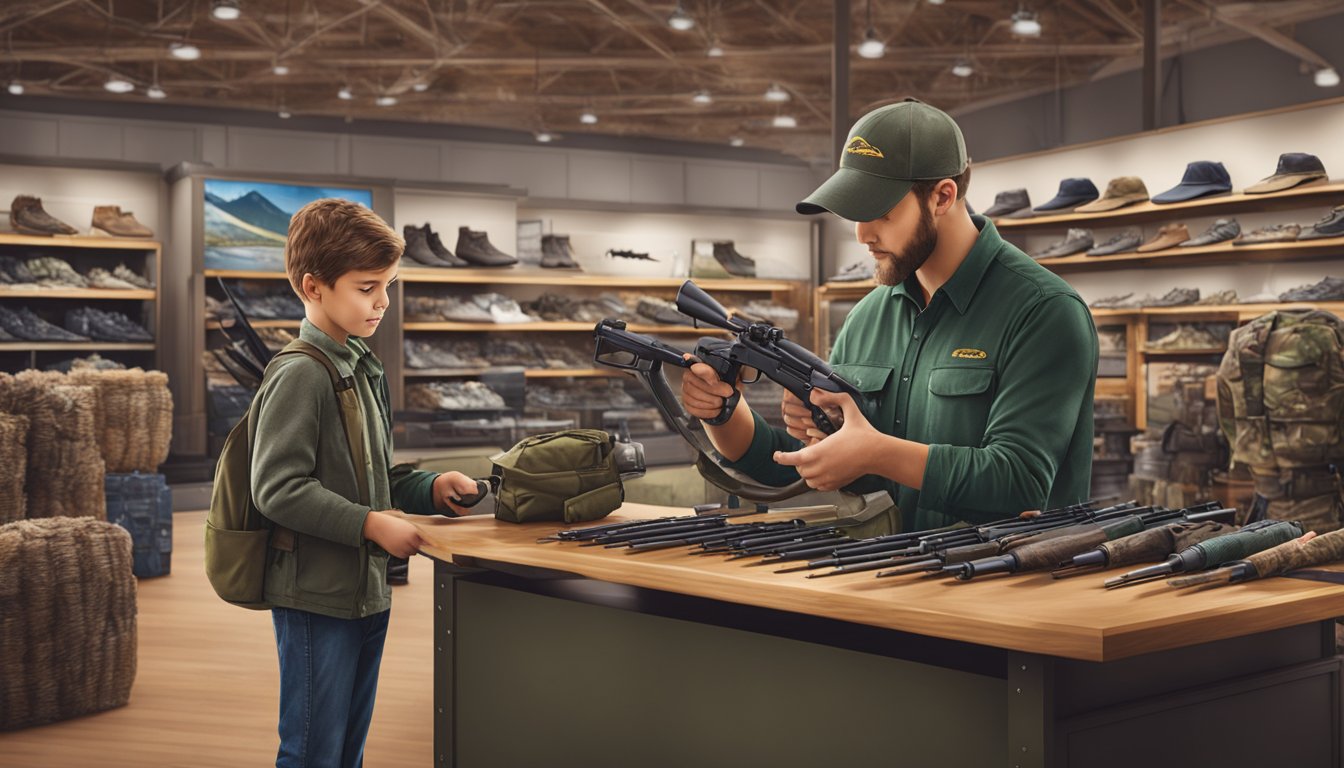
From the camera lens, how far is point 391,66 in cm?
1159

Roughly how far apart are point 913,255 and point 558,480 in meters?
0.79

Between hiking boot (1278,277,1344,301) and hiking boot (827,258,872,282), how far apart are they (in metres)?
2.71

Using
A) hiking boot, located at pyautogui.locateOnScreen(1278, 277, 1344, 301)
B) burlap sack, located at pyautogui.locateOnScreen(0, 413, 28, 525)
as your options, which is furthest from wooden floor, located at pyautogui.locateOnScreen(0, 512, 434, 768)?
hiking boot, located at pyautogui.locateOnScreen(1278, 277, 1344, 301)

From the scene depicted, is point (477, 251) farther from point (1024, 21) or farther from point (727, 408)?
point (727, 408)

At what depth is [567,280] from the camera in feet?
35.4

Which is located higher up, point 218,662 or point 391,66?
point 391,66

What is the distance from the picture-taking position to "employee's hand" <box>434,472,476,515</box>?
98.3 inches

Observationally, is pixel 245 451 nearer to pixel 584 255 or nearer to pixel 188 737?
pixel 188 737

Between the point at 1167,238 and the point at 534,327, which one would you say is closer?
the point at 1167,238

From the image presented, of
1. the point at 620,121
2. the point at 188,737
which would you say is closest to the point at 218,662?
the point at 188,737

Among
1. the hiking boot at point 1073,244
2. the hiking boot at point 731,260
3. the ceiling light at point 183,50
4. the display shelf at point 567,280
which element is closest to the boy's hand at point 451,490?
the hiking boot at point 1073,244

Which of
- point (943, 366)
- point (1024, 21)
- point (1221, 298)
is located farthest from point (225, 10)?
point (943, 366)

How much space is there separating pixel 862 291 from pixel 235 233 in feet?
14.9

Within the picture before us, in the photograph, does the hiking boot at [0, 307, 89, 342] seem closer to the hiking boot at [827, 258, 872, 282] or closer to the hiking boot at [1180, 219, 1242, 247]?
the hiking boot at [827, 258, 872, 282]
